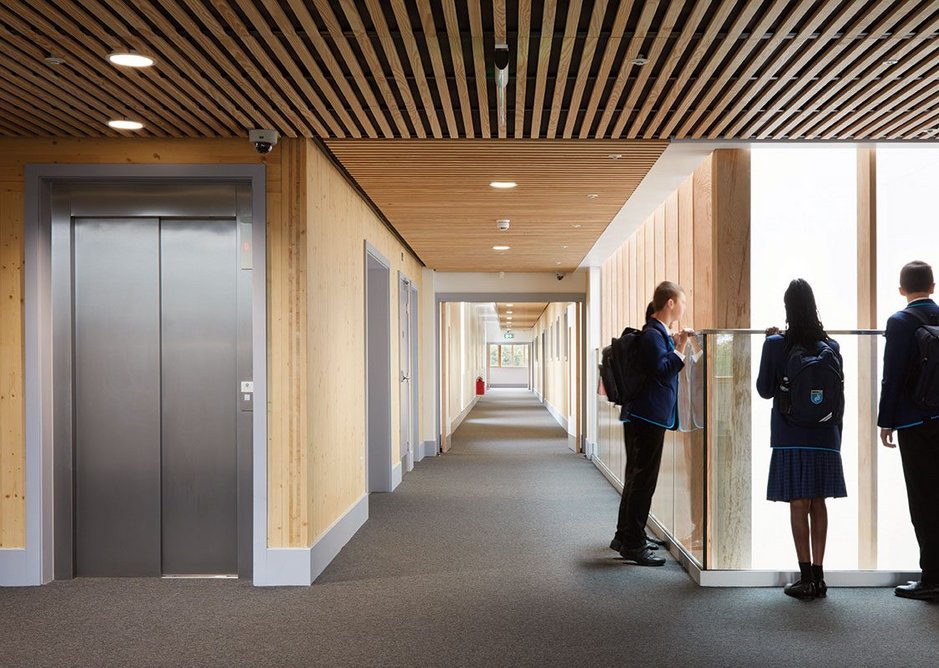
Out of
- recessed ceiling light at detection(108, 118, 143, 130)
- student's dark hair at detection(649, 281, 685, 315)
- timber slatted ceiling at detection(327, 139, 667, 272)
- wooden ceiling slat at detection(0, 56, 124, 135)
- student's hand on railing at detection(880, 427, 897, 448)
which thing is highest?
wooden ceiling slat at detection(0, 56, 124, 135)

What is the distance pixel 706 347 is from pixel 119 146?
365 centimetres

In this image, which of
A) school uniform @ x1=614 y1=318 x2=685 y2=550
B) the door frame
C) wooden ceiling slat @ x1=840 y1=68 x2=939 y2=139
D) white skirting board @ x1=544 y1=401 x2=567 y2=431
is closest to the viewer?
wooden ceiling slat @ x1=840 y1=68 x2=939 y2=139

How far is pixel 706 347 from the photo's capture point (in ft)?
16.3

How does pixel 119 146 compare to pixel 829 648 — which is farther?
pixel 119 146

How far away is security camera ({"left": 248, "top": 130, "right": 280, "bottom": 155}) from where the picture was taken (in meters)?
5.01

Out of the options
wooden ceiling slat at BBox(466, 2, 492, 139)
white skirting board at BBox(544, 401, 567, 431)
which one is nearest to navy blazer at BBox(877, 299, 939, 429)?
wooden ceiling slat at BBox(466, 2, 492, 139)

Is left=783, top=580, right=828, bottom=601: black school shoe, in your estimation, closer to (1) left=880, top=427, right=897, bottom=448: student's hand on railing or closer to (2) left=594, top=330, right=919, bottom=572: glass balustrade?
(2) left=594, top=330, right=919, bottom=572: glass balustrade

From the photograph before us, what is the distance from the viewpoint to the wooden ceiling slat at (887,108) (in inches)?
167

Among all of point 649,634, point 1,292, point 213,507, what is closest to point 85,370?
point 1,292

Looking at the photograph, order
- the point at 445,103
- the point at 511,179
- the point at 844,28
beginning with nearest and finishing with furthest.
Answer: the point at 844,28 → the point at 445,103 → the point at 511,179

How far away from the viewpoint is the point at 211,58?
3.82 m

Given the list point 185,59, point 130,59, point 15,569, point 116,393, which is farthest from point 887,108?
point 15,569

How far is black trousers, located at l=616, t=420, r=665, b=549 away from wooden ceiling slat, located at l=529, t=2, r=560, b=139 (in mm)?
1999

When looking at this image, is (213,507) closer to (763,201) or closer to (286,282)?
(286,282)
